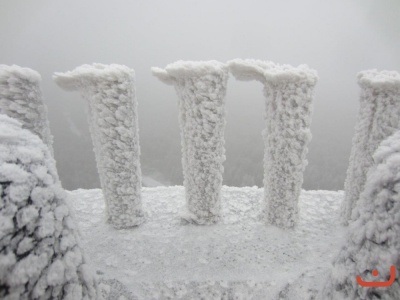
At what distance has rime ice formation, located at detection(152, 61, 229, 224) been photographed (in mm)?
1474

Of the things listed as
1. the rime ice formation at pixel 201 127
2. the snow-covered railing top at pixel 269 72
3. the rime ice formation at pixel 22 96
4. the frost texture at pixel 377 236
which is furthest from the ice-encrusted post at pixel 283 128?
the rime ice formation at pixel 22 96

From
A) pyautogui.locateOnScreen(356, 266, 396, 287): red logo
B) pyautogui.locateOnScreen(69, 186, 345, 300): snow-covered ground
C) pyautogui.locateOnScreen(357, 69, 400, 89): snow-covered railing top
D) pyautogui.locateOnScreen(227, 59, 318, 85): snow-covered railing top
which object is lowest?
pyautogui.locateOnScreen(69, 186, 345, 300): snow-covered ground

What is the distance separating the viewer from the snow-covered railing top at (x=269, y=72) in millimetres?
1415

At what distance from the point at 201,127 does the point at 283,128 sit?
0.47 metres

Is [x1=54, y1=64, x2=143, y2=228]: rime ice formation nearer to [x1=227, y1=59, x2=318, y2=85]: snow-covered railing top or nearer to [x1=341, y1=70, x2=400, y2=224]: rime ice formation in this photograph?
[x1=227, y1=59, x2=318, y2=85]: snow-covered railing top

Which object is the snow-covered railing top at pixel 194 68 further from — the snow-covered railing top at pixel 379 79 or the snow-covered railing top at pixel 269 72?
the snow-covered railing top at pixel 379 79

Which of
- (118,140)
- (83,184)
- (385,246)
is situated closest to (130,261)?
(118,140)

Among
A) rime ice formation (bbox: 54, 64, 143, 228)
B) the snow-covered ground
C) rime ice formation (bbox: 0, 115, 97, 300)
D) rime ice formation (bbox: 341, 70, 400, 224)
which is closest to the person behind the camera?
rime ice formation (bbox: 0, 115, 97, 300)

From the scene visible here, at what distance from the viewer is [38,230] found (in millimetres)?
372

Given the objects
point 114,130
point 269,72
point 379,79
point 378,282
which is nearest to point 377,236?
point 378,282

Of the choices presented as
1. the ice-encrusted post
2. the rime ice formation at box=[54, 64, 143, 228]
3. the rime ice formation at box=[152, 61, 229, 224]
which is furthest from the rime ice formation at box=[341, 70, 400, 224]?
the rime ice formation at box=[54, 64, 143, 228]

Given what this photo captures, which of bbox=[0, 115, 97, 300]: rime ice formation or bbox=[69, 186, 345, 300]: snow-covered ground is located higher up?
bbox=[0, 115, 97, 300]: rime ice formation

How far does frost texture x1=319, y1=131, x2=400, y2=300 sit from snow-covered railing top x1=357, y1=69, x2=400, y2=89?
1.12 meters

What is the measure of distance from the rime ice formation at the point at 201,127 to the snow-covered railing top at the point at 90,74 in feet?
0.74
